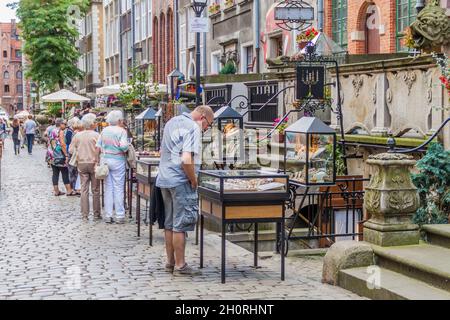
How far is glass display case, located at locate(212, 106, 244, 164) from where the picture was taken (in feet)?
46.3

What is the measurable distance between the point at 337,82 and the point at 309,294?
231 inches

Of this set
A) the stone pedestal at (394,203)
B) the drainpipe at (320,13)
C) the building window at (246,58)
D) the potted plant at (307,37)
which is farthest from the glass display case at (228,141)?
the building window at (246,58)

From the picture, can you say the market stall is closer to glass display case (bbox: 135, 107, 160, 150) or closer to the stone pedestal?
the stone pedestal

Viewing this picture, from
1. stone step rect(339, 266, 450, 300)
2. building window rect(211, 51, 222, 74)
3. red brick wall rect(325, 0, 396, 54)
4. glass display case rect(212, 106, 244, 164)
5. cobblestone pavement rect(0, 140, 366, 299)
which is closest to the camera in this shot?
stone step rect(339, 266, 450, 300)

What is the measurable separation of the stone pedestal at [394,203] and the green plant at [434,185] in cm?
59

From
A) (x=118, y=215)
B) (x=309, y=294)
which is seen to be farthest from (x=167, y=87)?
(x=309, y=294)

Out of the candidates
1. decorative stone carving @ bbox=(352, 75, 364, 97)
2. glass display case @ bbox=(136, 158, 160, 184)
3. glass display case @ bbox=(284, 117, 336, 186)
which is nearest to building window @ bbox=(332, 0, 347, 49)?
decorative stone carving @ bbox=(352, 75, 364, 97)

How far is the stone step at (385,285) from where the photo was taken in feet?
23.8

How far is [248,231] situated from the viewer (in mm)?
12445

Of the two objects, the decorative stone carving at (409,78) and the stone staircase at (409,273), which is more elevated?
the decorative stone carving at (409,78)

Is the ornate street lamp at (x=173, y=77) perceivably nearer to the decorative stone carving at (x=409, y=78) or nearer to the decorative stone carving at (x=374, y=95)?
the decorative stone carving at (x=374, y=95)

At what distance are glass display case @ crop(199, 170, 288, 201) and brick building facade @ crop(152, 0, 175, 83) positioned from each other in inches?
1292

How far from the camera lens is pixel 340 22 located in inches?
848

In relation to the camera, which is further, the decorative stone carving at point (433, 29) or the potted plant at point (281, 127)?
the potted plant at point (281, 127)
